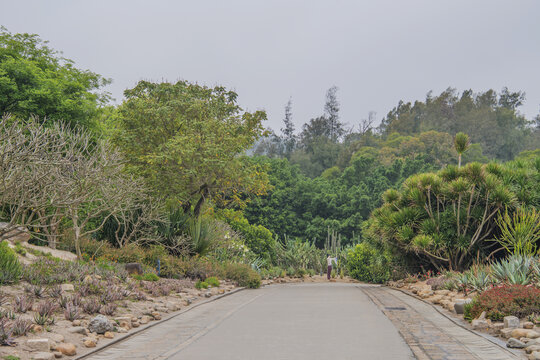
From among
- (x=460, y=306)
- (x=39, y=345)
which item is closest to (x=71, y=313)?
(x=39, y=345)

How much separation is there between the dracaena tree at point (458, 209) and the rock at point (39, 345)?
15.5 meters

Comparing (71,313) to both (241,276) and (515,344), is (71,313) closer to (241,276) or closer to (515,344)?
(515,344)

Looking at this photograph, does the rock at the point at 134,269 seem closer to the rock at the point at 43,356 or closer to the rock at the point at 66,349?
the rock at the point at 66,349

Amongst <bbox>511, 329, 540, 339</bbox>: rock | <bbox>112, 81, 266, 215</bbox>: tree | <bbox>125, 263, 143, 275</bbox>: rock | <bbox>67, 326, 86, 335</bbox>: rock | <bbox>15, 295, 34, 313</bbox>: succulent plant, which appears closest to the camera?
<bbox>511, 329, 540, 339</bbox>: rock

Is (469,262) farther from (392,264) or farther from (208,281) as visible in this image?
(208,281)

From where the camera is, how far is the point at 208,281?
18.7 metres

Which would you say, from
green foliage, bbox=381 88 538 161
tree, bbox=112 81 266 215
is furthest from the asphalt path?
A: green foliage, bbox=381 88 538 161

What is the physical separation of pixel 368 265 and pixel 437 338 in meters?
21.2

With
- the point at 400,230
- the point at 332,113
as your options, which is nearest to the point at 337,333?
the point at 400,230

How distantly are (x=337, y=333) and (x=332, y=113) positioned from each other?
9810cm

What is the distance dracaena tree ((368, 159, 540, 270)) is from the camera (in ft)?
65.4

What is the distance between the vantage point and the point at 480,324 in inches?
395

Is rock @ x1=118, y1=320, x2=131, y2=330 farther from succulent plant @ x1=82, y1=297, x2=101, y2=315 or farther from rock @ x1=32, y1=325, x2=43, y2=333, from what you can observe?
rock @ x1=32, y1=325, x2=43, y2=333

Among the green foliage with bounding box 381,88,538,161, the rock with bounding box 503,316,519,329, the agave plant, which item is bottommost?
the rock with bounding box 503,316,519,329
